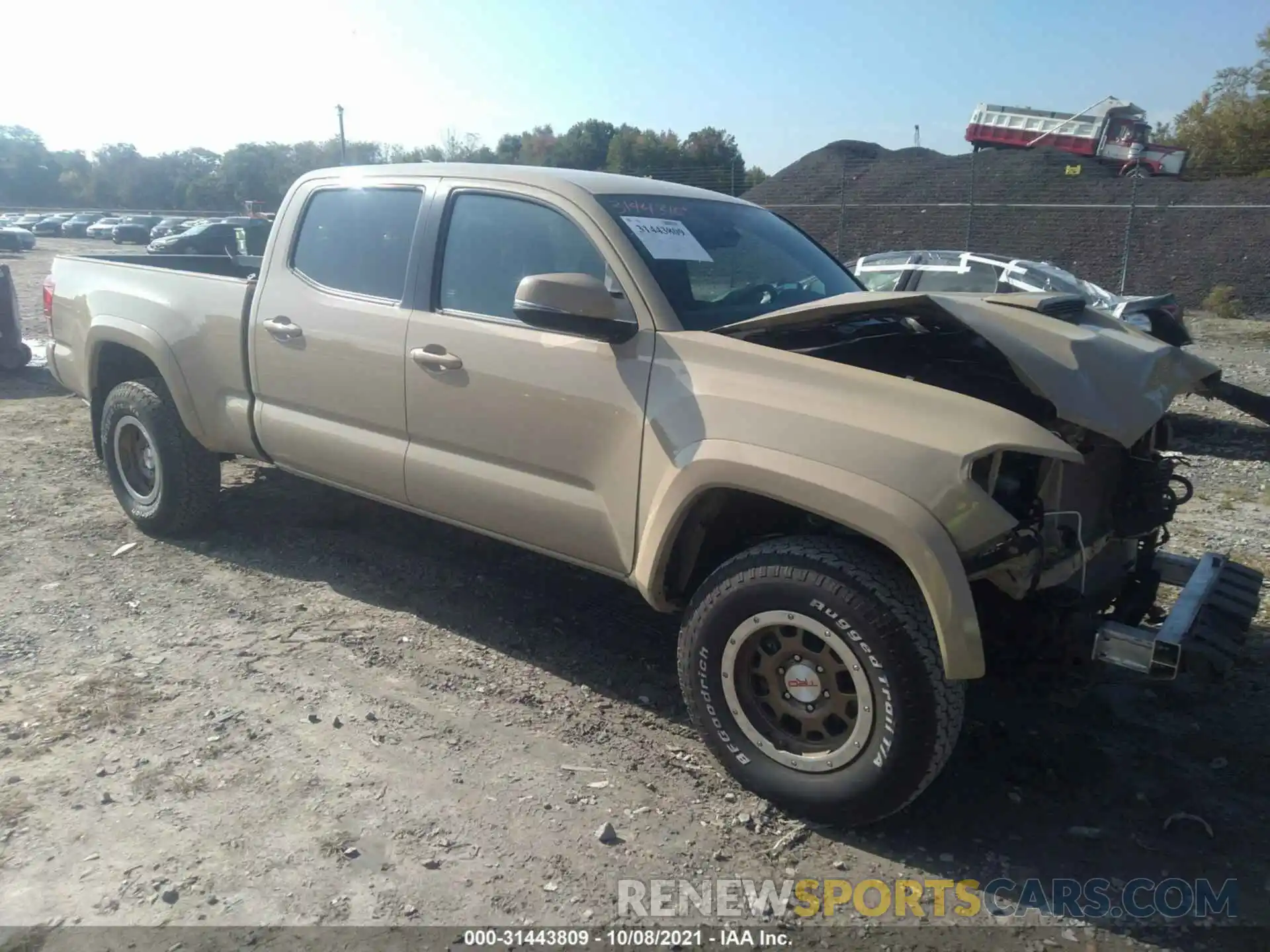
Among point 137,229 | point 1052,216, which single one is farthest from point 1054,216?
point 137,229

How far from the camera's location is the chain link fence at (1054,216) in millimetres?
23250

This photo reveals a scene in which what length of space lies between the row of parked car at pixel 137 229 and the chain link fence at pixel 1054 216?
14.2 m

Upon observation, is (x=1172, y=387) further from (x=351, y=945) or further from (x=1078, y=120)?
(x=1078, y=120)

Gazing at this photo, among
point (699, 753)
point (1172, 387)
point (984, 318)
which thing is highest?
point (984, 318)

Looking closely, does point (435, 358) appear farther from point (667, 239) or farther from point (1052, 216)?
point (1052, 216)

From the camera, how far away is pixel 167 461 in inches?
203

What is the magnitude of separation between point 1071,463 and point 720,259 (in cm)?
152

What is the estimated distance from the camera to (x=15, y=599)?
15.2 ft

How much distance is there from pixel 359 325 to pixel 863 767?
107 inches

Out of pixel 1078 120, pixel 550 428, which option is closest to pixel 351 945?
pixel 550 428

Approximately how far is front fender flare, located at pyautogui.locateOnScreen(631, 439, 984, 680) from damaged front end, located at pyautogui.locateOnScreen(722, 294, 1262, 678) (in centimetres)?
14

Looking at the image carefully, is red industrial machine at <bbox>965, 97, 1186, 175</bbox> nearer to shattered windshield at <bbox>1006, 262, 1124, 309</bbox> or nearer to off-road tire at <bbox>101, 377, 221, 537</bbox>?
shattered windshield at <bbox>1006, 262, 1124, 309</bbox>

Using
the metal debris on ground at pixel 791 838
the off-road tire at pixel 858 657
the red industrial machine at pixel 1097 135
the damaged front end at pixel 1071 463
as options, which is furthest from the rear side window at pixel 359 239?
the red industrial machine at pixel 1097 135

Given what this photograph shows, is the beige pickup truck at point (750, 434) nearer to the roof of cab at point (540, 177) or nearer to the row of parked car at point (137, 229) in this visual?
the roof of cab at point (540, 177)
